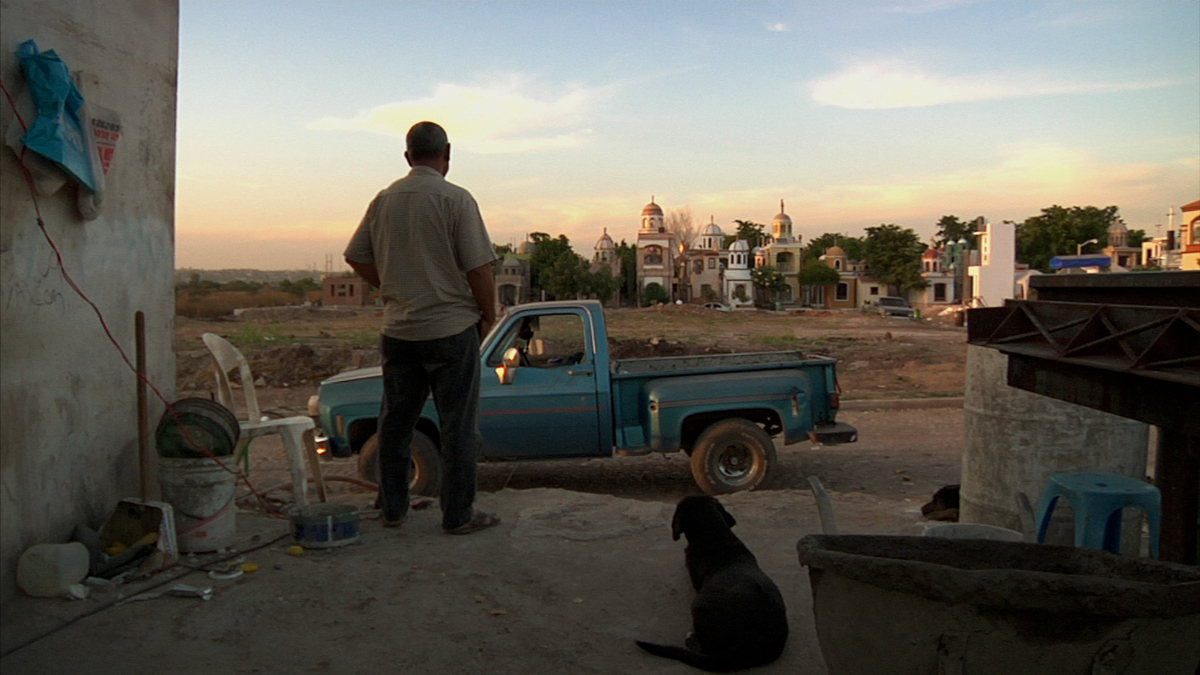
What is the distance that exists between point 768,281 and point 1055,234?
26.4m

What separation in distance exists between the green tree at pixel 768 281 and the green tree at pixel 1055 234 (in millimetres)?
21917

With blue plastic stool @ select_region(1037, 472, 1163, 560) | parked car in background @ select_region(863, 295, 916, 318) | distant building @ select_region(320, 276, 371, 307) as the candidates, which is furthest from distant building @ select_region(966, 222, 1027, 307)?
blue plastic stool @ select_region(1037, 472, 1163, 560)

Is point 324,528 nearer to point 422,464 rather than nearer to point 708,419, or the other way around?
point 422,464

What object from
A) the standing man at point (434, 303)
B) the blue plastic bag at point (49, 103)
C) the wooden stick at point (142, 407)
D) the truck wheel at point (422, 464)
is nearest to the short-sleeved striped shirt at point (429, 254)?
the standing man at point (434, 303)

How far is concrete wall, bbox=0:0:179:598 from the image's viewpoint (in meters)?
3.76

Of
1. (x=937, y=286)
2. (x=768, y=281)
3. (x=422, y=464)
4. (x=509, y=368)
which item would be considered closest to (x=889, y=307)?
(x=937, y=286)

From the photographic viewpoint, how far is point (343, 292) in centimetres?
7044

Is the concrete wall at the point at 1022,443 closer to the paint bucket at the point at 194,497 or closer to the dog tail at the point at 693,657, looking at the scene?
the dog tail at the point at 693,657

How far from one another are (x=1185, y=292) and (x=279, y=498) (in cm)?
529

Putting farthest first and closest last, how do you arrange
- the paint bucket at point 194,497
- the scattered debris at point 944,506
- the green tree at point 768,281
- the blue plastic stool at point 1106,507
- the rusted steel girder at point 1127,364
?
the green tree at point 768,281
the scattered debris at point 944,506
the paint bucket at point 194,497
the blue plastic stool at point 1106,507
the rusted steel girder at point 1127,364

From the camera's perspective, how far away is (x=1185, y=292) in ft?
10.0

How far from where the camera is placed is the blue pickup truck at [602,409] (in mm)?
7695

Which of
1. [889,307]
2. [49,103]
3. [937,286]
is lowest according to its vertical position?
[889,307]

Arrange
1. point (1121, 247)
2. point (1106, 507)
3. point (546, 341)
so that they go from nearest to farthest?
1. point (1106, 507)
2. point (546, 341)
3. point (1121, 247)
